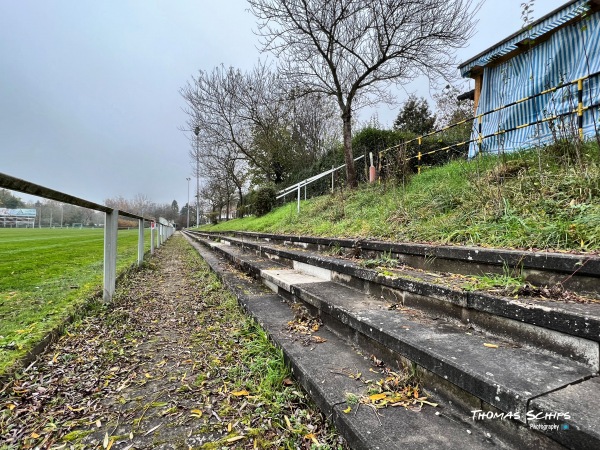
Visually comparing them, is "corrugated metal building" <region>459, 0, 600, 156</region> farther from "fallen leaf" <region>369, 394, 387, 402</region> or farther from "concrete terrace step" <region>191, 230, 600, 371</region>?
"fallen leaf" <region>369, 394, 387, 402</region>

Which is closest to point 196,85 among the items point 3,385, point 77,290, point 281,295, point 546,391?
point 77,290

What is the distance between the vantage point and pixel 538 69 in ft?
21.8

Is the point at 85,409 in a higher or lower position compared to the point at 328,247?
lower

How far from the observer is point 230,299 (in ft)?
10.7

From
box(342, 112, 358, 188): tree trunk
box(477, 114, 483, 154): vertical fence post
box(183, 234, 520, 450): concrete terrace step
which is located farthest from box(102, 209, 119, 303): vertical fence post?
box(342, 112, 358, 188): tree trunk

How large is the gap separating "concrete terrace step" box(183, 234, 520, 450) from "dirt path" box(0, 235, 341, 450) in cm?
12

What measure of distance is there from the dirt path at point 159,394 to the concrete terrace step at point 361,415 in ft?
0.38

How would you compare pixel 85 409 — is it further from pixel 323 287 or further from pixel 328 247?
pixel 328 247

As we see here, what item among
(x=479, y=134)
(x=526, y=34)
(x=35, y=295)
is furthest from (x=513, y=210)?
(x=526, y=34)

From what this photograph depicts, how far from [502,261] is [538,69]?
7.48 meters

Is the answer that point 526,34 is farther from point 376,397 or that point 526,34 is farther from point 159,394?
point 159,394

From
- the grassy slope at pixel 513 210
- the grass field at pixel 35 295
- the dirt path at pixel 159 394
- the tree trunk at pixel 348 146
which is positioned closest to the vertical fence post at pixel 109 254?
the grass field at pixel 35 295

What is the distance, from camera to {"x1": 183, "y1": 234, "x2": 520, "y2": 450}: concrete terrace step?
3.18 feet

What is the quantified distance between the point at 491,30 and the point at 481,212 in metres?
6.68
